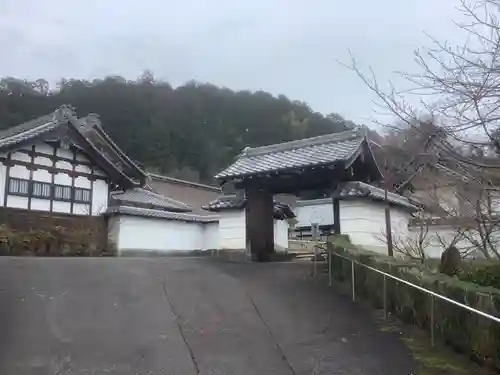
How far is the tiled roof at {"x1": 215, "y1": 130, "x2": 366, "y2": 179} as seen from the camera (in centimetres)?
1385

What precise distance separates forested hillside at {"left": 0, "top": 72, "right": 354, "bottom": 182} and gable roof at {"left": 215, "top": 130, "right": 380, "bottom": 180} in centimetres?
2804

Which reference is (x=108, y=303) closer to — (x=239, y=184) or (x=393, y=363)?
(x=393, y=363)

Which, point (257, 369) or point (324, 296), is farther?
point (324, 296)

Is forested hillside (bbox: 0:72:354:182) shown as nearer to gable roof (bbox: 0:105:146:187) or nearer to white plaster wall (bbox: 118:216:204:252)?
gable roof (bbox: 0:105:146:187)

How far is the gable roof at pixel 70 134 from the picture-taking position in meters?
21.5

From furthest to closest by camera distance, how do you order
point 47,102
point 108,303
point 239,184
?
1. point 47,102
2. point 239,184
3. point 108,303

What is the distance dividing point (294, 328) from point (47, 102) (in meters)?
40.5

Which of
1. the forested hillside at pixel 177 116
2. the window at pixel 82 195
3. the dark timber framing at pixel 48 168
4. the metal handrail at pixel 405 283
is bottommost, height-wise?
the metal handrail at pixel 405 283

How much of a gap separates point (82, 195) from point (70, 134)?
9.16 feet

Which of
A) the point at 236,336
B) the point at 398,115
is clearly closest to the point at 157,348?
the point at 236,336

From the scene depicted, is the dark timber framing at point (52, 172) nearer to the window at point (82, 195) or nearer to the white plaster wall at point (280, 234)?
the window at point (82, 195)

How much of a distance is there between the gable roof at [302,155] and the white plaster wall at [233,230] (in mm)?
1611

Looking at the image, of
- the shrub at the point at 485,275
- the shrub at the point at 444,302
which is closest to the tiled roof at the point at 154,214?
the shrub at the point at 444,302

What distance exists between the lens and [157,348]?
6.74 m
